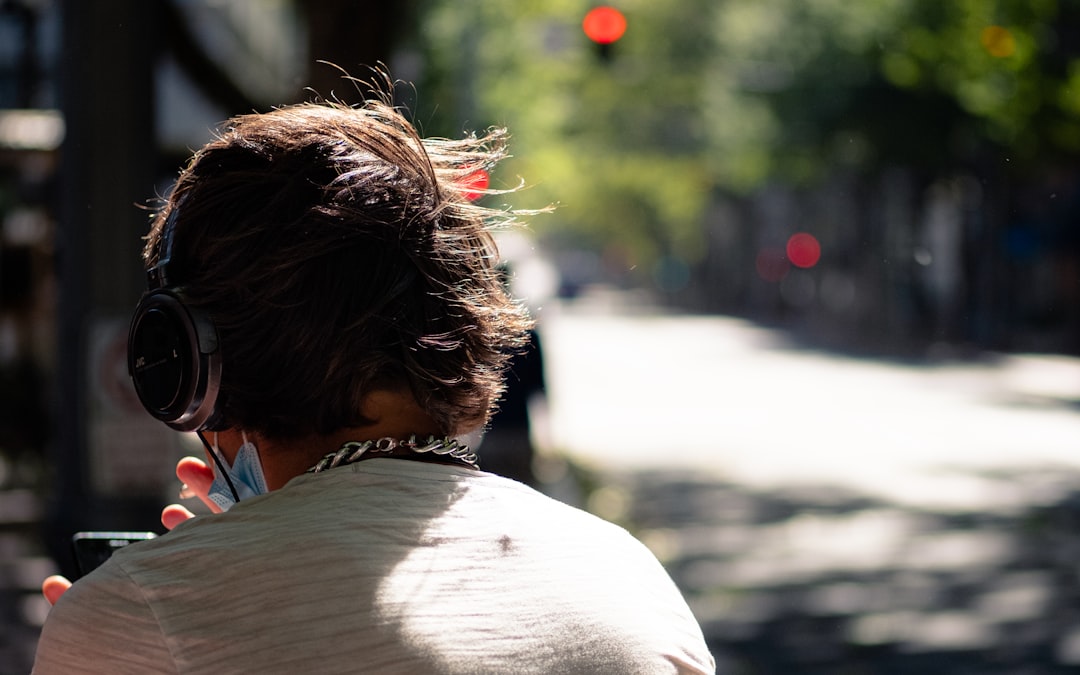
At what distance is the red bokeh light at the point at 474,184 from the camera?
147 cm

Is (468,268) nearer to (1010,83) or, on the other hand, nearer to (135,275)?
(135,275)

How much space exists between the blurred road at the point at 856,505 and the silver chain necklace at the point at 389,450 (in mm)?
4825

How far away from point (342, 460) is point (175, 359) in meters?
0.20

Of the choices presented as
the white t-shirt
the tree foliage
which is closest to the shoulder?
the white t-shirt

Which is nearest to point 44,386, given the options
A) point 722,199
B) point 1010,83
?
point 1010,83

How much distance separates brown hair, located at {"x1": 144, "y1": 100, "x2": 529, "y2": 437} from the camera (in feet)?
4.20

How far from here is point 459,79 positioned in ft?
61.3

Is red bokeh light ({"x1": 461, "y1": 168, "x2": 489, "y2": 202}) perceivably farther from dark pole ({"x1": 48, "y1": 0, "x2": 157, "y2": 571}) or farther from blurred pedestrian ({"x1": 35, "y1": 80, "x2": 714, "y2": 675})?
dark pole ({"x1": 48, "y1": 0, "x2": 157, "y2": 571})

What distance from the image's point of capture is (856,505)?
11828 millimetres

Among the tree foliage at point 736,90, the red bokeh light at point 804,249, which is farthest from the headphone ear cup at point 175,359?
the red bokeh light at point 804,249

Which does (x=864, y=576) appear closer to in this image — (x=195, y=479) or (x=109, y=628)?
(x=195, y=479)

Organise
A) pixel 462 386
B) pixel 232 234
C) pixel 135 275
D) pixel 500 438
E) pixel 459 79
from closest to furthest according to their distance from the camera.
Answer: pixel 232 234 → pixel 462 386 → pixel 500 438 → pixel 135 275 → pixel 459 79

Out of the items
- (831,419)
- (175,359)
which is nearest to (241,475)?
(175,359)

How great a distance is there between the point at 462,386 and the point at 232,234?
272 mm
